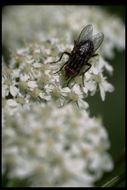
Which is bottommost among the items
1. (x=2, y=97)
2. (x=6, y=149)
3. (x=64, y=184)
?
(x=64, y=184)

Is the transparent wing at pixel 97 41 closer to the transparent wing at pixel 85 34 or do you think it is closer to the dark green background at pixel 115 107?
the transparent wing at pixel 85 34

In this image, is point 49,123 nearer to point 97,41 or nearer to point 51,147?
point 51,147

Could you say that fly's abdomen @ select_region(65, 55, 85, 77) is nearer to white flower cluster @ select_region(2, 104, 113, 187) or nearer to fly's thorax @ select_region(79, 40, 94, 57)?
fly's thorax @ select_region(79, 40, 94, 57)

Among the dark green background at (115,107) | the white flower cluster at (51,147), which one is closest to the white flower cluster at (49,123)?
the white flower cluster at (51,147)

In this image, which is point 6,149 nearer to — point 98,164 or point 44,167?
point 44,167

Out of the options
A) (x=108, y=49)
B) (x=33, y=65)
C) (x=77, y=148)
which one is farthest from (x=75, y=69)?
(x=108, y=49)

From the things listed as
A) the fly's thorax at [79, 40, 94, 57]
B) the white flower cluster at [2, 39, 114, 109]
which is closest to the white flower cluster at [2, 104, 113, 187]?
the white flower cluster at [2, 39, 114, 109]
